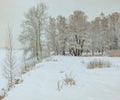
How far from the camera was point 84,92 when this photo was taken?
3.51m

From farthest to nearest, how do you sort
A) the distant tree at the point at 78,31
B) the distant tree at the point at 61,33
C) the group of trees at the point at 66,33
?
1. the distant tree at the point at 61,33
2. the distant tree at the point at 78,31
3. the group of trees at the point at 66,33

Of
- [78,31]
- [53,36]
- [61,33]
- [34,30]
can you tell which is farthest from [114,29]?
[34,30]

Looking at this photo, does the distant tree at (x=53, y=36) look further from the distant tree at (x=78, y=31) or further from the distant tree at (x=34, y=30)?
the distant tree at (x=34, y=30)

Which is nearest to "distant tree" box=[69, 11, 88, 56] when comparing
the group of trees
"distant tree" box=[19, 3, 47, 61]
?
the group of trees

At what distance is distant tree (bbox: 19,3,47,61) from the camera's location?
910 inches

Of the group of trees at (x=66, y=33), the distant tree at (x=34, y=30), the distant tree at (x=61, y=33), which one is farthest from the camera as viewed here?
the distant tree at (x=61, y=33)

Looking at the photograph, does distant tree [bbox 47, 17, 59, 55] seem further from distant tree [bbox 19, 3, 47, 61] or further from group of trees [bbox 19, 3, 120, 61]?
distant tree [bbox 19, 3, 47, 61]

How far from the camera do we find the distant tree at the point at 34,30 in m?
23.1

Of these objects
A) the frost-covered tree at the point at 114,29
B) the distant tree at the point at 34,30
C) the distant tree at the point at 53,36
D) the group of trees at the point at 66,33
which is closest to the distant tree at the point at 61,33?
the group of trees at the point at 66,33

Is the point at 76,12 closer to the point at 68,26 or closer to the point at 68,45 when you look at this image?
the point at 68,26

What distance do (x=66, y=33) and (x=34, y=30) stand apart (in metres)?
5.18

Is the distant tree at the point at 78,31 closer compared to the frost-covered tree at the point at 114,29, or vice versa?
the distant tree at the point at 78,31

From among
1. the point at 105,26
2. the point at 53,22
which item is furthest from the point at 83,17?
the point at 105,26

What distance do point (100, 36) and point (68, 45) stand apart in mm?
6861
